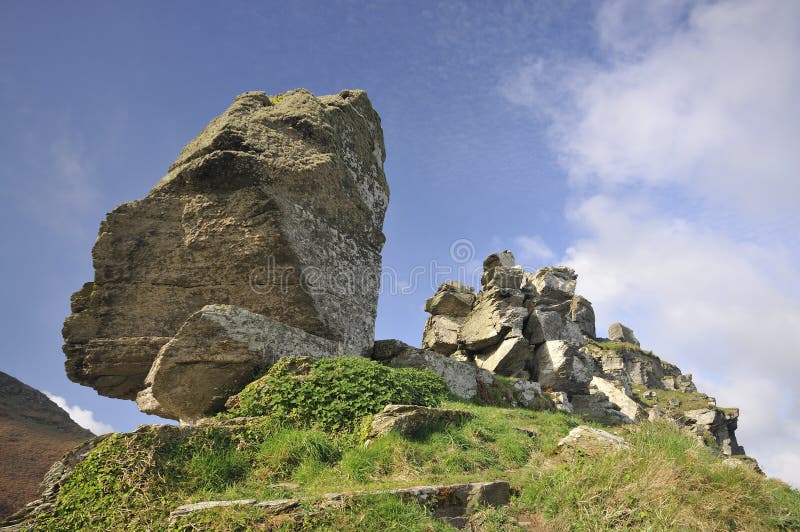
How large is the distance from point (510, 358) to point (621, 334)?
54678 millimetres

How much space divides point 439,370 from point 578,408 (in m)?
8.65

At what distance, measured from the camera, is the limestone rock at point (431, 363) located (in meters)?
13.4

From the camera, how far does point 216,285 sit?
37.2ft

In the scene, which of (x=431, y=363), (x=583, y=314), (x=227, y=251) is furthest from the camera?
(x=583, y=314)

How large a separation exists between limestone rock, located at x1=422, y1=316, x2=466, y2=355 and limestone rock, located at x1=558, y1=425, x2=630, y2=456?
41.5 ft

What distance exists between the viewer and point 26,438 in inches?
696

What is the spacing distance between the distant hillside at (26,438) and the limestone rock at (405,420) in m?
11.0

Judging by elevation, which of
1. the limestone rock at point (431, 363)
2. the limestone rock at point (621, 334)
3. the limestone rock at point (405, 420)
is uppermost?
the limestone rock at point (621, 334)

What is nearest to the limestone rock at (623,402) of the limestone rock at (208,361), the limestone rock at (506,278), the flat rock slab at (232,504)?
the limestone rock at (506,278)

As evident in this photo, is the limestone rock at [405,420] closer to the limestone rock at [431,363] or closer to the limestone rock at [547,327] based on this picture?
the limestone rock at [431,363]

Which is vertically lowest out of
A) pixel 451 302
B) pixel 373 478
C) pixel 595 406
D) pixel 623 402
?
pixel 373 478

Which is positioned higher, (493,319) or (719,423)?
(719,423)

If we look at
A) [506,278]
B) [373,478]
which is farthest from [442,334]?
[373,478]

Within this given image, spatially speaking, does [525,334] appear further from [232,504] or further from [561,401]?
A: [232,504]
